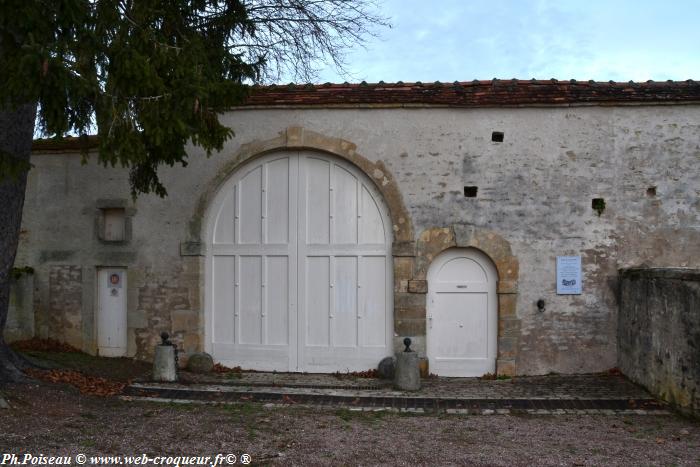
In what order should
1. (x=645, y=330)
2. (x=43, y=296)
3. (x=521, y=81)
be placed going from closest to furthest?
1. (x=645, y=330)
2. (x=521, y=81)
3. (x=43, y=296)

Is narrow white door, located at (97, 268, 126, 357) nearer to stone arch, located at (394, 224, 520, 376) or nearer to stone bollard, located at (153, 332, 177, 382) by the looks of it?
stone bollard, located at (153, 332, 177, 382)

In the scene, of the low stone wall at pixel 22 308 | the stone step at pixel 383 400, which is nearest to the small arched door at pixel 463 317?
the stone step at pixel 383 400

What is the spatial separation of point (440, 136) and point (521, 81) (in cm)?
158

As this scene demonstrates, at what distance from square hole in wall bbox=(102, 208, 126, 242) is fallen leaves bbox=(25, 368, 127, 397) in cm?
258

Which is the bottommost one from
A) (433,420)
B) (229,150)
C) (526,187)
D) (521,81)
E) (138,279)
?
(433,420)

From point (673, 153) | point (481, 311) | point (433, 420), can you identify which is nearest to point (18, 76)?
point (433, 420)

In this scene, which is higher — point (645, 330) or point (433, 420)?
point (645, 330)

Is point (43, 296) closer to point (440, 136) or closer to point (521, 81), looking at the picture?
point (440, 136)

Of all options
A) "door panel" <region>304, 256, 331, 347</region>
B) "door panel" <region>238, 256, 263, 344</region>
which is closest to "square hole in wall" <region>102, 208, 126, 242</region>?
"door panel" <region>238, 256, 263, 344</region>

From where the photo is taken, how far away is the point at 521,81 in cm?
1014

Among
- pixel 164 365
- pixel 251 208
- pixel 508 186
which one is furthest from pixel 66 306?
pixel 508 186

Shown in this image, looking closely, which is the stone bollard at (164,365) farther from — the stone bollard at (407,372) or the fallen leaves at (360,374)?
the stone bollard at (407,372)

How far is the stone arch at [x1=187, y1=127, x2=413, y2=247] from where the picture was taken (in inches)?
393

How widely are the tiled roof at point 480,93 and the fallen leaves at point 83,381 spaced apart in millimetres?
4676
